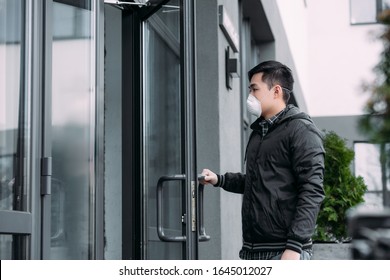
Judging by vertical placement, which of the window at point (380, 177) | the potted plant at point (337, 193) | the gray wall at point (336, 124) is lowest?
the potted plant at point (337, 193)

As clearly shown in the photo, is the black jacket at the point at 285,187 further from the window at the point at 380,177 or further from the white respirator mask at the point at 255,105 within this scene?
the window at the point at 380,177

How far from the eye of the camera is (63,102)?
2.22 meters

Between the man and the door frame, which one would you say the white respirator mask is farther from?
the door frame

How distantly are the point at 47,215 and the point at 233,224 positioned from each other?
7.85 ft

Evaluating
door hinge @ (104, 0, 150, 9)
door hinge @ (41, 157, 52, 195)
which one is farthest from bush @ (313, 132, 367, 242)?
door hinge @ (41, 157, 52, 195)

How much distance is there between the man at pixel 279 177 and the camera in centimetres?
206

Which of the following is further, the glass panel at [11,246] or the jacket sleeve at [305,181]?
the jacket sleeve at [305,181]

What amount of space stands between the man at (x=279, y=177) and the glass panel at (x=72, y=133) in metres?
0.57

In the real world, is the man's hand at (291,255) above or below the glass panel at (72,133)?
below

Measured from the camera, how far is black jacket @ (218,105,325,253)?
2055 millimetres

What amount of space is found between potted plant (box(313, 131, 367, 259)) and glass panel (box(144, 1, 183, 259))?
3.32m

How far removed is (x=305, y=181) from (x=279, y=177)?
10 cm

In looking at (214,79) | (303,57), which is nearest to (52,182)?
(214,79)

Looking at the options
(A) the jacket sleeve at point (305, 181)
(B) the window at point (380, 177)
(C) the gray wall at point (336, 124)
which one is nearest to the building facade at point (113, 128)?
(A) the jacket sleeve at point (305, 181)
